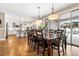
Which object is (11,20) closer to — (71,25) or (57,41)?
(57,41)

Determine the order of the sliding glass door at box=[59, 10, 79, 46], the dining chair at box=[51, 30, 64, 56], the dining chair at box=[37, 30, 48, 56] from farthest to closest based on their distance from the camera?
1. the dining chair at box=[37, 30, 48, 56]
2. the dining chair at box=[51, 30, 64, 56]
3. the sliding glass door at box=[59, 10, 79, 46]

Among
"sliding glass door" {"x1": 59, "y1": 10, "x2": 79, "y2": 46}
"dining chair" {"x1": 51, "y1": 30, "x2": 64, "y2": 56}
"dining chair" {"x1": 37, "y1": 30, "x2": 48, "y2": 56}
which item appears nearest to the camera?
"sliding glass door" {"x1": 59, "y1": 10, "x2": 79, "y2": 46}

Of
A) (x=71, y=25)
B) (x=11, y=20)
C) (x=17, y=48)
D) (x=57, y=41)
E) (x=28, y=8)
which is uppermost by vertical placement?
(x=28, y=8)

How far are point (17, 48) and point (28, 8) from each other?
0.99 meters

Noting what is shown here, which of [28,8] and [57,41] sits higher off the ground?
[28,8]

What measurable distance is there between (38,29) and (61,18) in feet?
2.04

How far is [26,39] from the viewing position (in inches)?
108

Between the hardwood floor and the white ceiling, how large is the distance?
25.6 inches

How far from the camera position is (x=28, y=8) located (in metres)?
2.57

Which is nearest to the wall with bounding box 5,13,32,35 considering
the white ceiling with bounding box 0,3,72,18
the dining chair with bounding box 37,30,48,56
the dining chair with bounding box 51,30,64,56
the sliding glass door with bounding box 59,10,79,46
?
the white ceiling with bounding box 0,3,72,18

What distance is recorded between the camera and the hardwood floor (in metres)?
2.55

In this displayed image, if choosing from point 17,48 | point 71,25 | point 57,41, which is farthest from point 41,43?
point 71,25

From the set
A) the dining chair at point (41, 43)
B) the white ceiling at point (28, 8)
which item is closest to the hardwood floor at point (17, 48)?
the dining chair at point (41, 43)

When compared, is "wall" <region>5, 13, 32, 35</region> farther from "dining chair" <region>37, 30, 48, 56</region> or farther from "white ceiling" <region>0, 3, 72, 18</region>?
"dining chair" <region>37, 30, 48, 56</region>
